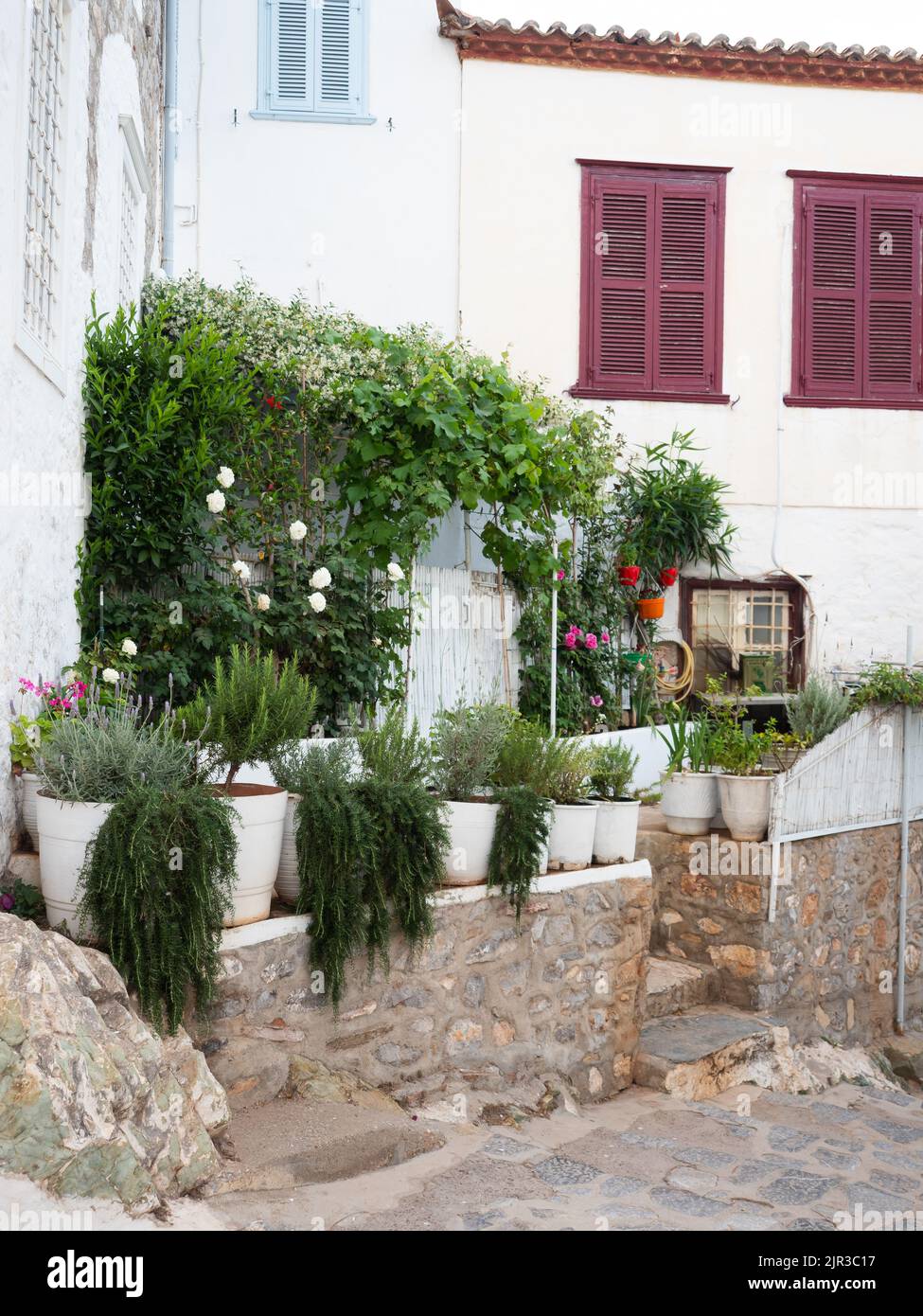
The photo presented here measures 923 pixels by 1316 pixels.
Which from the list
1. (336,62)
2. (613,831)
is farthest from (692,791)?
(336,62)

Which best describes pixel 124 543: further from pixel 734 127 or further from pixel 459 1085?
pixel 734 127

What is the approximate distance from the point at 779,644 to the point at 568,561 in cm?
244

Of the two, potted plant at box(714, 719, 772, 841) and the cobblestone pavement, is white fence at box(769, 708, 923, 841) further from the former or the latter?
the cobblestone pavement

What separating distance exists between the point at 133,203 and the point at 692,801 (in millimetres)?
5113

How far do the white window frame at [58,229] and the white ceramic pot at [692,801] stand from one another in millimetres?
4317

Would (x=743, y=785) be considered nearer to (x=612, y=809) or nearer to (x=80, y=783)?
(x=612, y=809)

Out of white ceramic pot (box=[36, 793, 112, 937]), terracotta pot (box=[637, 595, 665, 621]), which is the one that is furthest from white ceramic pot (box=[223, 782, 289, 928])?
terracotta pot (box=[637, 595, 665, 621])

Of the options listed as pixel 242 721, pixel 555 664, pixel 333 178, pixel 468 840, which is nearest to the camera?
pixel 242 721

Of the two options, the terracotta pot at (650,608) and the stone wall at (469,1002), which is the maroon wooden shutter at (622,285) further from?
the stone wall at (469,1002)

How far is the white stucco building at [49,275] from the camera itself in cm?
411

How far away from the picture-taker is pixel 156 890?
12.2 feet

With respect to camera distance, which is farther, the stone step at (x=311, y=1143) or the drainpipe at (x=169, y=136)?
the drainpipe at (x=169, y=136)

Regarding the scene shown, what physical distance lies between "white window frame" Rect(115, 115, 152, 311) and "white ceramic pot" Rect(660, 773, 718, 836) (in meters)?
4.40

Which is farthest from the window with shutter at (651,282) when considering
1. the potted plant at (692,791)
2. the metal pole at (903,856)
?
the potted plant at (692,791)
